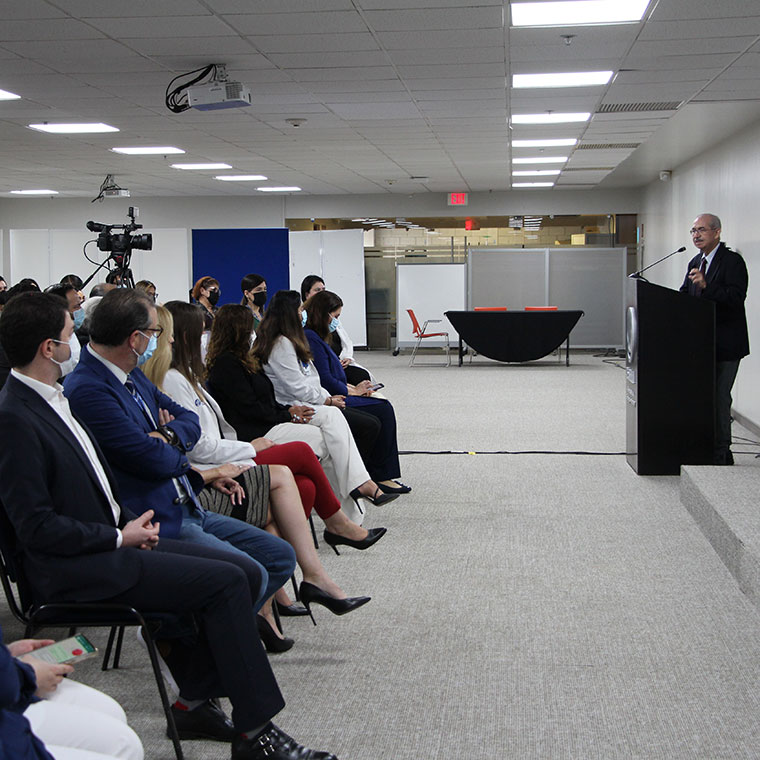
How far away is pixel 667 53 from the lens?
610cm

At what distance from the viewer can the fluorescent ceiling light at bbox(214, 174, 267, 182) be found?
46.0 feet

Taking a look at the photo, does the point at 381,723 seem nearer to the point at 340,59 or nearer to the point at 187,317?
the point at 187,317

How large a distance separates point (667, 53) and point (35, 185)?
11989 millimetres

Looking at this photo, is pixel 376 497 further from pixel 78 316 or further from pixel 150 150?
pixel 150 150

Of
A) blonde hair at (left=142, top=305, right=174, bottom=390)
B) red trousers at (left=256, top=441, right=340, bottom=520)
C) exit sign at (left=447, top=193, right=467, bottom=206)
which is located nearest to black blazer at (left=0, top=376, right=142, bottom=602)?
blonde hair at (left=142, top=305, right=174, bottom=390)

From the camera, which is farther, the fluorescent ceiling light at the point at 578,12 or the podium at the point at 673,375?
Answer: the podium at the point at 673,375

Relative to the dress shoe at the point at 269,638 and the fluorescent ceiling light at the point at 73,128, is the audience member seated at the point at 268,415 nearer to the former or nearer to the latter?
the dress shoe at the point at 269,638

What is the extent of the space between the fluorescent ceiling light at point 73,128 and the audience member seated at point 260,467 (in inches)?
245

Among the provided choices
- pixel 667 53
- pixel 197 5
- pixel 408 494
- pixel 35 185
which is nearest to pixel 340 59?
pixel 197 5

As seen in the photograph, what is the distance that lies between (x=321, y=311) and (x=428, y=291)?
11.3 meters

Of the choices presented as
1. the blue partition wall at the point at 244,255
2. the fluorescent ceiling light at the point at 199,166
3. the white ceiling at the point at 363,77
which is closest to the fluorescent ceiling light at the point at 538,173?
the white ceiling at the point at 363,77

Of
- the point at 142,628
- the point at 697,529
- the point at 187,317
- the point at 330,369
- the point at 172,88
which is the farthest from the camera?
the point at 172,88

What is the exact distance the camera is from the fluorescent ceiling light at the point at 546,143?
10.3 metres

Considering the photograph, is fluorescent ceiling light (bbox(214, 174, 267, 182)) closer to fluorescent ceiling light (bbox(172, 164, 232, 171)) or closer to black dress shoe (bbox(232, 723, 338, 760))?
fluorescent ceiling light (bbox(172, 164, 232, 171))
